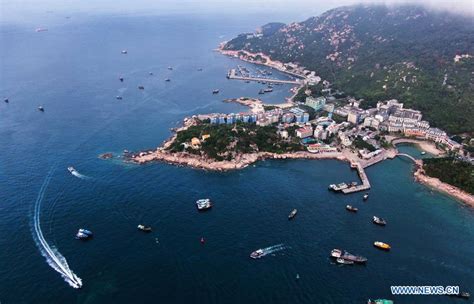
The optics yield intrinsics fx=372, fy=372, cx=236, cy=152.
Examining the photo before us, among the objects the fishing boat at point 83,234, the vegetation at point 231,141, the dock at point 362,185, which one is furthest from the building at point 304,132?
the fishing boat at point 83,234

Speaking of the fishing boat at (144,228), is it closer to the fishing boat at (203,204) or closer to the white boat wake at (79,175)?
the fishing boat at (203,204)

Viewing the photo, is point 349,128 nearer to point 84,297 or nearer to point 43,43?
point 84,297

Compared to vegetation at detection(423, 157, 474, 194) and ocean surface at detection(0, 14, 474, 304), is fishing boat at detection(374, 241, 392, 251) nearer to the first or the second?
ocean surface at detection(0, 14, 474, 304)

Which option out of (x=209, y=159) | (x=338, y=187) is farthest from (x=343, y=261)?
(x=209, y=159)

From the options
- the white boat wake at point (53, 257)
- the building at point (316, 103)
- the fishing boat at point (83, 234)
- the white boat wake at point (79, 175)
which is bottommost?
the white boat wake at point (53, 257)

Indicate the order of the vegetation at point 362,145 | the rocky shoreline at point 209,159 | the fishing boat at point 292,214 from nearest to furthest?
the fishing boat at point 292,214 < the rocky shoreline at point 209,159 < the vegetation at point 362,145
